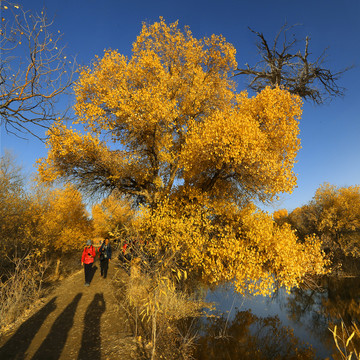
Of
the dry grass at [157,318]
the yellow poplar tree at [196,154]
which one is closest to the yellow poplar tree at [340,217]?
the yellow poplar tree at [196,154]

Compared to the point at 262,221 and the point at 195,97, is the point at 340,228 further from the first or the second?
the point at 195,97

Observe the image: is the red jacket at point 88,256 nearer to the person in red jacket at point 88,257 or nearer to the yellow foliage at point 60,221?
the person in red jacket at point 88,257

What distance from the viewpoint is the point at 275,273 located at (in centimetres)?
927

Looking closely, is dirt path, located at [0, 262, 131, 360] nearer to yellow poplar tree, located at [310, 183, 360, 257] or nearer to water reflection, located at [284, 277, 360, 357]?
water reflection, located at [284, 277, 360, 357]

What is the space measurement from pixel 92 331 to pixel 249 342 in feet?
19.0

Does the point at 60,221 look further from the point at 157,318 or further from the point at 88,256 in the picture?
the point at 157,318

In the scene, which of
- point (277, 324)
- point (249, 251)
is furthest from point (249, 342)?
Answer: point (249, 251)

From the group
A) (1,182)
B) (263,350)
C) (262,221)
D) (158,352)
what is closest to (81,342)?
(158,352)

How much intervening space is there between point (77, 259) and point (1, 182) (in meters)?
12.9

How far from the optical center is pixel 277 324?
34.9 ft

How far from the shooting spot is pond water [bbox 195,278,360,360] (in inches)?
319

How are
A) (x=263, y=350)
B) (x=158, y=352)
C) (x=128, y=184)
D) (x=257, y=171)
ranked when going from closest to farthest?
(x=158, y=352), (x=263, y=350), (x=257, y=171), (x=128, y=184)

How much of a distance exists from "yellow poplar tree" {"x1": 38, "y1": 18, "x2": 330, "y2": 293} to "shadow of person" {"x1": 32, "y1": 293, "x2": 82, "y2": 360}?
3665 millimetres

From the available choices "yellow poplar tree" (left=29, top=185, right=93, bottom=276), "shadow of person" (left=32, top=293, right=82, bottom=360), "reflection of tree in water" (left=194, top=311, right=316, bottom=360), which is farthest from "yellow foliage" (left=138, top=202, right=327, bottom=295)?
"yellow poplar tree" (left=29, top=185, right=93, bottom=276)
